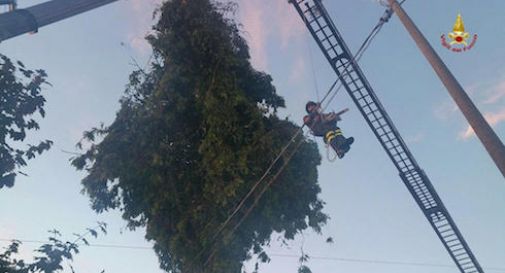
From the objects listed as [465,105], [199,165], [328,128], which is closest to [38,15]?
[199,165]

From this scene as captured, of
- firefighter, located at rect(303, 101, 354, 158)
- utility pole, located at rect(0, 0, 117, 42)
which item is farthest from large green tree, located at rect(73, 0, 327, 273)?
utility pole, located at rect(0, 0, 117, 42)

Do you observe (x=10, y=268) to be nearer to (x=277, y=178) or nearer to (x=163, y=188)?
(x=163, y=188)

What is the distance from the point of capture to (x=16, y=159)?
24.4 ft

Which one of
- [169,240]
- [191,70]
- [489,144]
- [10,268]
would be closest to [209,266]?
[169,240]

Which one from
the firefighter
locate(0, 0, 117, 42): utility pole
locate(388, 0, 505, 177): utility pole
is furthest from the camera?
the firefighter

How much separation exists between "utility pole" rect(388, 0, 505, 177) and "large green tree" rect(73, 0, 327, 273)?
7.32 m

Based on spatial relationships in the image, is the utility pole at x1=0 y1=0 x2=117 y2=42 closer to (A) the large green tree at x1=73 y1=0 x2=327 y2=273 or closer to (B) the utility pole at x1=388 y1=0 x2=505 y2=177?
(A) the large green tree at x1=73 y1=0 x2=327 y2=273

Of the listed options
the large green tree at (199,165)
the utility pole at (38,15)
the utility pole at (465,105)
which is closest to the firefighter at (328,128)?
the large green tree at (199,165)

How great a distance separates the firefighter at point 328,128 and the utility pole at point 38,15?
8331mm

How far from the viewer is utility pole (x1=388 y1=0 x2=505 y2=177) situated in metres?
4.44

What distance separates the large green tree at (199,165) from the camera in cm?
1227

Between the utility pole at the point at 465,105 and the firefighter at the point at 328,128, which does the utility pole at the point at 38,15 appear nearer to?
the firefighter at the point at 328,128

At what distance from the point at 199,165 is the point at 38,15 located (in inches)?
271

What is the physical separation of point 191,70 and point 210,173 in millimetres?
4141
